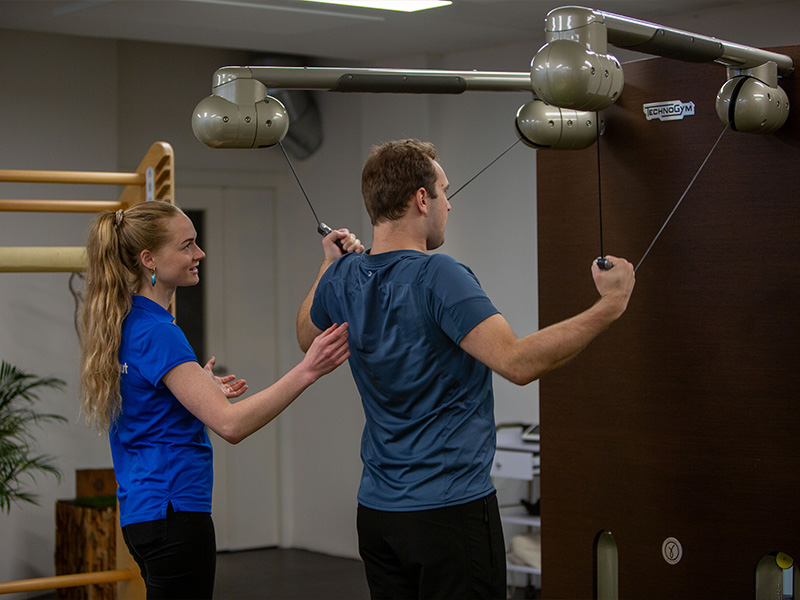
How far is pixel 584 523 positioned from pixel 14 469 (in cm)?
272

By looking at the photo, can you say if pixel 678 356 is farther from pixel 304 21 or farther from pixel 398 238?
pixel 304 21

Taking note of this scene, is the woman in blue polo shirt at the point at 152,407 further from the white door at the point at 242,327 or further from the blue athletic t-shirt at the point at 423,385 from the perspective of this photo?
the white door at the point at 242,327

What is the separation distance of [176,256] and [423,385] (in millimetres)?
640

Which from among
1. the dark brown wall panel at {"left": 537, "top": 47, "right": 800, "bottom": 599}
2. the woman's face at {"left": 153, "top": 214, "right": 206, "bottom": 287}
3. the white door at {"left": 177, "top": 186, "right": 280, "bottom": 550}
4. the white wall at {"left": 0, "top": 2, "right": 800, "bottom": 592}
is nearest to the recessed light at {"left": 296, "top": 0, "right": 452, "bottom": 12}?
the white wall at {"left": 0, "top": 2, "right": 800, "bottom": 592}

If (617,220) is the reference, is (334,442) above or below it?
below

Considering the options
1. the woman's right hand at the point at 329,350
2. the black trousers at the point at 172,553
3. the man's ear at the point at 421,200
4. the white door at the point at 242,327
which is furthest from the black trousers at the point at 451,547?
the white door at the point at 242,327

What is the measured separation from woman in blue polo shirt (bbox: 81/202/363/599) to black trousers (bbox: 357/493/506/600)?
0.33 metres

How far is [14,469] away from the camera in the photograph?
411 centimetres

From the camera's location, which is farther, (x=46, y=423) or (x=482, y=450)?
(x=46, y=423)

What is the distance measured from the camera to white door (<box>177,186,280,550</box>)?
17.6 ft

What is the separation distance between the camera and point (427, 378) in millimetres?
1725

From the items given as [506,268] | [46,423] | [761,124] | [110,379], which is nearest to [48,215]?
[46,423]

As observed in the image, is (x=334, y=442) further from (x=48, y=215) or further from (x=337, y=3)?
(x=337, y=3)

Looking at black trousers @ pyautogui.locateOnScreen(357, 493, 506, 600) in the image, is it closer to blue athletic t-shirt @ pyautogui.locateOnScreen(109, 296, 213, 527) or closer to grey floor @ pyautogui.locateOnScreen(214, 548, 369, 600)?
blue athletic t-shirt @ pyautogui.locateOnScreen(109, 296, 213, 527)
